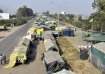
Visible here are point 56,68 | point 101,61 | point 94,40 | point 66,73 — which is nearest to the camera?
point 66,73

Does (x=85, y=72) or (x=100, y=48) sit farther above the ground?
(x=100, y=48)

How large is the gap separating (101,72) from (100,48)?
3.23 meters

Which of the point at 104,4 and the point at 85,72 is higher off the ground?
the point at 104,4

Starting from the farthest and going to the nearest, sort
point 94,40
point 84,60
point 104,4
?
point 94,40 → point 104,4 → point 84,60

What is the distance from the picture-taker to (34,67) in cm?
3400

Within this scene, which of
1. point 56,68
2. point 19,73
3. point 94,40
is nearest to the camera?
point 56,68

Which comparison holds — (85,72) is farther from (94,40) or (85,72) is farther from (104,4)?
(94,40)

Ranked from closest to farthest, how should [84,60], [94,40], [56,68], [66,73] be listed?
[66,73], [56,68], [84,60], [94,40]

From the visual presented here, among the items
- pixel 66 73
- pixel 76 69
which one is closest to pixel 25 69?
pixel 76 69

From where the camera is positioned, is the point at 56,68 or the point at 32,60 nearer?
the point at 56,68

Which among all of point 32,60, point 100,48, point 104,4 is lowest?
point 32,60

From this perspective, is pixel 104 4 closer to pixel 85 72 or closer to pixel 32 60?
pixel 32 60

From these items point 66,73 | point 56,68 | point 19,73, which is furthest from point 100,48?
point 66,73

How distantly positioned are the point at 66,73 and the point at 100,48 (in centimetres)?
1272
